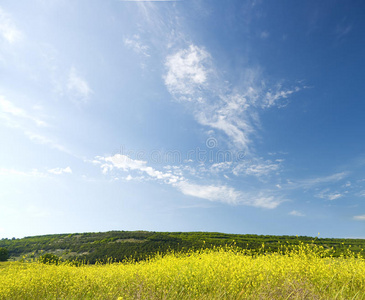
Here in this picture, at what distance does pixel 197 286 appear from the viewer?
7.07m

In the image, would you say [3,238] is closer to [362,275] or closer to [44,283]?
[44,283]

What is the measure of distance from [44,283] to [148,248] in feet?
45.6

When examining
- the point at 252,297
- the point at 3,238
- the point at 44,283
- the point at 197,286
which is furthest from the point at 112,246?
the point at 3,238

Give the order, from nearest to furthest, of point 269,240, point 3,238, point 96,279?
point 96,279, point 269,240, point 3,238

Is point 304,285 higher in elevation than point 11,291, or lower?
higher

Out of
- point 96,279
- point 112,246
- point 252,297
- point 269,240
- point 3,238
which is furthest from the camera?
point 3,238

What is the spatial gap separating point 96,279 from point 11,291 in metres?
3.10

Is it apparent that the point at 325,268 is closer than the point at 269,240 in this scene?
Yes

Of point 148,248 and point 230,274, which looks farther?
point 148,248

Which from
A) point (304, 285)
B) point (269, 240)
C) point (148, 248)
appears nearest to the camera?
point (304, 285)

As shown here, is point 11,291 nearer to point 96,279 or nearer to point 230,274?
point 96,279

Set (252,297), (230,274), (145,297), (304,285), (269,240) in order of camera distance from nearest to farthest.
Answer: (252,297), (145,297), (304,285), (230,274), (269,240)

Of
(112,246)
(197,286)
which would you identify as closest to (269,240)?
(112,246)

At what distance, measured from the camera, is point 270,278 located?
23.3ft
